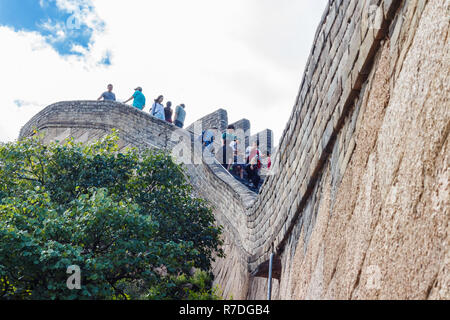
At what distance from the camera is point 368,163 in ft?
9.71

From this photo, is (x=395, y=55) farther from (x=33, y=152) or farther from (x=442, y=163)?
(x=33, y=152)

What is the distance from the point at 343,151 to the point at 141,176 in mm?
5177

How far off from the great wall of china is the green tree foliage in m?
1.51

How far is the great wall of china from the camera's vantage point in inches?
82.8

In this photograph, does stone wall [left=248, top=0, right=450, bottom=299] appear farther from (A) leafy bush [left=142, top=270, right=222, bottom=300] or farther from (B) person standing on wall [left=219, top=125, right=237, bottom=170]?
(B) person standing on wall [left=219, top=125, right=237, bottom=170]

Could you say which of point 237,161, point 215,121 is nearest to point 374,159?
point 237,161

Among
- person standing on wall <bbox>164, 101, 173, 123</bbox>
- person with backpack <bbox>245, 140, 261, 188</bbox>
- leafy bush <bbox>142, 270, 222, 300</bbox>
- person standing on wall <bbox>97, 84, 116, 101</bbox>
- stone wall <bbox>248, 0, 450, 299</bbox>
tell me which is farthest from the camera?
person standing on wall <bbox>97, 84, 116, 101</bbox>

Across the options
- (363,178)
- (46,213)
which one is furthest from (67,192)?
(363,178)

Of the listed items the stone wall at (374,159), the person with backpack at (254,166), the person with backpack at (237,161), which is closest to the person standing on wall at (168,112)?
the person with backpack at (237,161)

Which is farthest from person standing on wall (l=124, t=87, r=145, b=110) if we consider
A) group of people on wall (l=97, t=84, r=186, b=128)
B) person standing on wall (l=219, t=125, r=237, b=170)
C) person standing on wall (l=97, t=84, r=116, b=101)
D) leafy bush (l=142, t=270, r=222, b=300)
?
leafy bush (l=142, t=270, r=222, b=300)

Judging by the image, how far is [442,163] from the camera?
2008 mm

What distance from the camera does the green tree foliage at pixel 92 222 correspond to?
17.8 feet

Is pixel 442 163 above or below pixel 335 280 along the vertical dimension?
above

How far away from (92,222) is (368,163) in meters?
3.77
